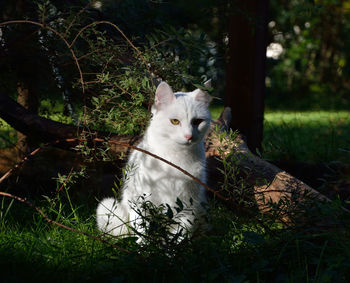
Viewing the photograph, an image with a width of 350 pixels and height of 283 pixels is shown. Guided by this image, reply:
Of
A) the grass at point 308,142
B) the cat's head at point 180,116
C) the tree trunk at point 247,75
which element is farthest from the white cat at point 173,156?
the tree trunk at point 247,75

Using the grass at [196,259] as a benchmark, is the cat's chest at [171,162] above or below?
above

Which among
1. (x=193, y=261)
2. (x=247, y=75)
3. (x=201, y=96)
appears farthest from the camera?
(x=247, y=75)

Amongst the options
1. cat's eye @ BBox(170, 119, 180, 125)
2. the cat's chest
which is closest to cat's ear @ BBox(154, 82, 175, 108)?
cat's eye @ BBox(170, 119, 180, 125)

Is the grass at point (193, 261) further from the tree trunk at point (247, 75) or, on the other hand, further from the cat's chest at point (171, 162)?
the tree trunk at point (247, 75)

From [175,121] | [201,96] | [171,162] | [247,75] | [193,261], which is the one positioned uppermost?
[247,75]

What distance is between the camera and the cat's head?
232 cm

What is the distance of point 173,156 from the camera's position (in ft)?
7.89

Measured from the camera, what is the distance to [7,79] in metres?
3.40

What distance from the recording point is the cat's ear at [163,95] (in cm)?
223

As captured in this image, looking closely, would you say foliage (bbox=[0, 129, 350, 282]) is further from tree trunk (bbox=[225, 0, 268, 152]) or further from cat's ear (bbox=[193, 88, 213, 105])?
tree trunk (bbox=[225, 0, 268, 152])

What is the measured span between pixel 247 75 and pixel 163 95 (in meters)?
1.83

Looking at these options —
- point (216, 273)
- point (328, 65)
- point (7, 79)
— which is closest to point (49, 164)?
point (7, 79)

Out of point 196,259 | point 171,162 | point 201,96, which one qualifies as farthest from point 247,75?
point 196,259

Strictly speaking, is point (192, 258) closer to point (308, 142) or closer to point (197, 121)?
point (197, 121)
